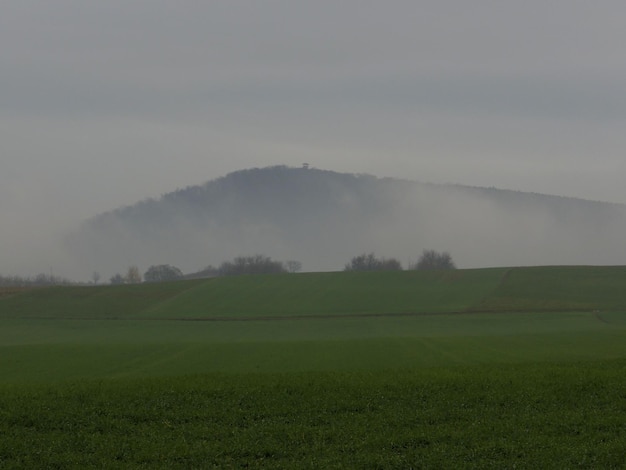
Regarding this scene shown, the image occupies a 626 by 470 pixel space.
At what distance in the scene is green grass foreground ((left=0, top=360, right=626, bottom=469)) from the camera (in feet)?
58.0

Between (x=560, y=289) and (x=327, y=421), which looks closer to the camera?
(x=327, y=421)

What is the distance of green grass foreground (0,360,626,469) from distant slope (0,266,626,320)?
181ft

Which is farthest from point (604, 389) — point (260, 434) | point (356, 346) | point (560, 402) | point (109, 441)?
point (356, 346)

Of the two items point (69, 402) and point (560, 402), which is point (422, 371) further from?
point (69, 402)

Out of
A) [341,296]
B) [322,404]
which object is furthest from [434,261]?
[322,404]

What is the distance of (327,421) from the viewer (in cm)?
2036

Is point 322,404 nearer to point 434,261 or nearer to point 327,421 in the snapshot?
point 327,421

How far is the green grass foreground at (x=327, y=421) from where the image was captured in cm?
1769

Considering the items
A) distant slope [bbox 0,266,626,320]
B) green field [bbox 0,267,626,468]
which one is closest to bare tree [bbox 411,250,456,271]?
distant slope [bbox 0,266,626,320]

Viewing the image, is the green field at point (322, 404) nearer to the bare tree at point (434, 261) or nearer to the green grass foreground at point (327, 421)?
the green grass foreground at point (327, 421)

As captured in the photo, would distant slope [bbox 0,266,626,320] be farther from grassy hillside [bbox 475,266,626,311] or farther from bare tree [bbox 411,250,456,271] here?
bare tree [bbox 411,250,456,271]

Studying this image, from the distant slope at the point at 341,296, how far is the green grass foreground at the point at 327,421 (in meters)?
55.1

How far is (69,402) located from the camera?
2230 centimetres

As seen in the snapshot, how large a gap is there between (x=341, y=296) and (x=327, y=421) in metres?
73.4
